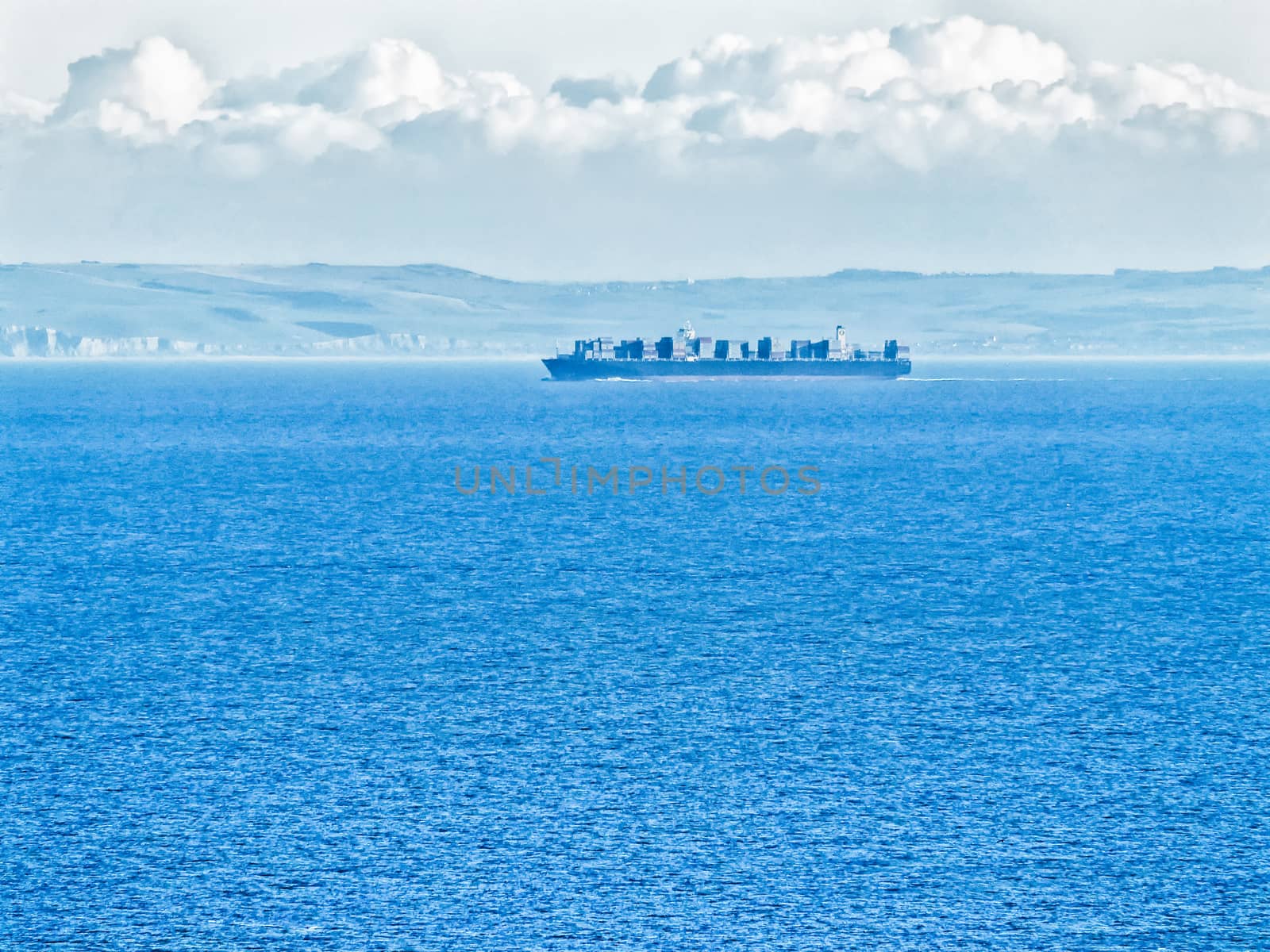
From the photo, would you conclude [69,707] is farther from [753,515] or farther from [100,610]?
[753,515]

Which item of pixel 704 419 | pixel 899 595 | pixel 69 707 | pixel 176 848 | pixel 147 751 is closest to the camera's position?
pixel 176 848

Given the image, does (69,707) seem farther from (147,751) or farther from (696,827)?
(696,827)

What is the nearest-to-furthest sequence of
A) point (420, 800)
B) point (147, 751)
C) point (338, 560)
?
point (420, 800) < point (147, 751) < point (338, 560)

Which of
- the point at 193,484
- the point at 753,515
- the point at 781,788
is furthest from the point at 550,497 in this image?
the point at 781,788

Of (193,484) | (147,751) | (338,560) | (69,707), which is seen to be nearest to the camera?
(147,751)

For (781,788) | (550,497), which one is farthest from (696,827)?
(550,497)

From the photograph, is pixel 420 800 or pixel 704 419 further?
pixel 704 419

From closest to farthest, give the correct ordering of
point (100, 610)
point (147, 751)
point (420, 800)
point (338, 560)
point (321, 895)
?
point (321, 895) → point (420, 800) → point (147, 751) → point (100, 610) → point (338, 560)
